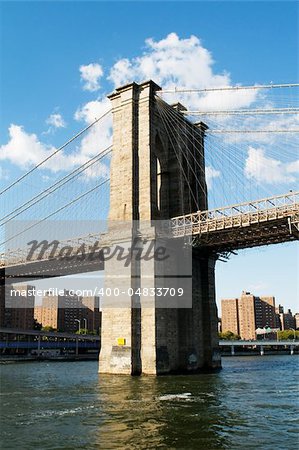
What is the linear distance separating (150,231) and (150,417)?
21.0m

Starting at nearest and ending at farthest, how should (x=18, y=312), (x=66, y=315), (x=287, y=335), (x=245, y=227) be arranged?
1. (x=245, y=227)
2. (x=18, y=312)
3. (x=66, y=315)
4. (x=287, y=335)

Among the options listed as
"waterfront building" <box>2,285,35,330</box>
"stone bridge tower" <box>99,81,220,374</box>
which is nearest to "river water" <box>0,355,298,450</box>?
"stone bridge tower" <box>99,81,220,374</box>

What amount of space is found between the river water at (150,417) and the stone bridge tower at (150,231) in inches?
293

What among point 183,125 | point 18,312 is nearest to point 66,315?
point 18,312

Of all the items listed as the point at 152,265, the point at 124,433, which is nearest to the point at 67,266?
the point at 152,265

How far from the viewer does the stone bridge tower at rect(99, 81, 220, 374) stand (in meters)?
37.7

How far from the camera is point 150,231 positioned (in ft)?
128

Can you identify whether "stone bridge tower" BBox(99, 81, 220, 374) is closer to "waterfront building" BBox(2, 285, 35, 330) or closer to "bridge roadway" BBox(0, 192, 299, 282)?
"bridge roadway" BBox(0, 192, 299, 282)

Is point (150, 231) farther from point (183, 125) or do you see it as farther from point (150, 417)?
point (150, 417)

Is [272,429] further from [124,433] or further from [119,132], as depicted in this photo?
A: [119,132]

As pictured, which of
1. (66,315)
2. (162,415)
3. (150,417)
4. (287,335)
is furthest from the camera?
(287,335)

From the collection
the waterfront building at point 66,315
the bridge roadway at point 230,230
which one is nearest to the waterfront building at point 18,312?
the waterfront building at point 66,315

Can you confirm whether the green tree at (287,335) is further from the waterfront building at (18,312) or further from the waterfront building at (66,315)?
the waterfront building at (18,312)

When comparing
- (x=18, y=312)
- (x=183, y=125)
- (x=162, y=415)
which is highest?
(x=183, y=125)
